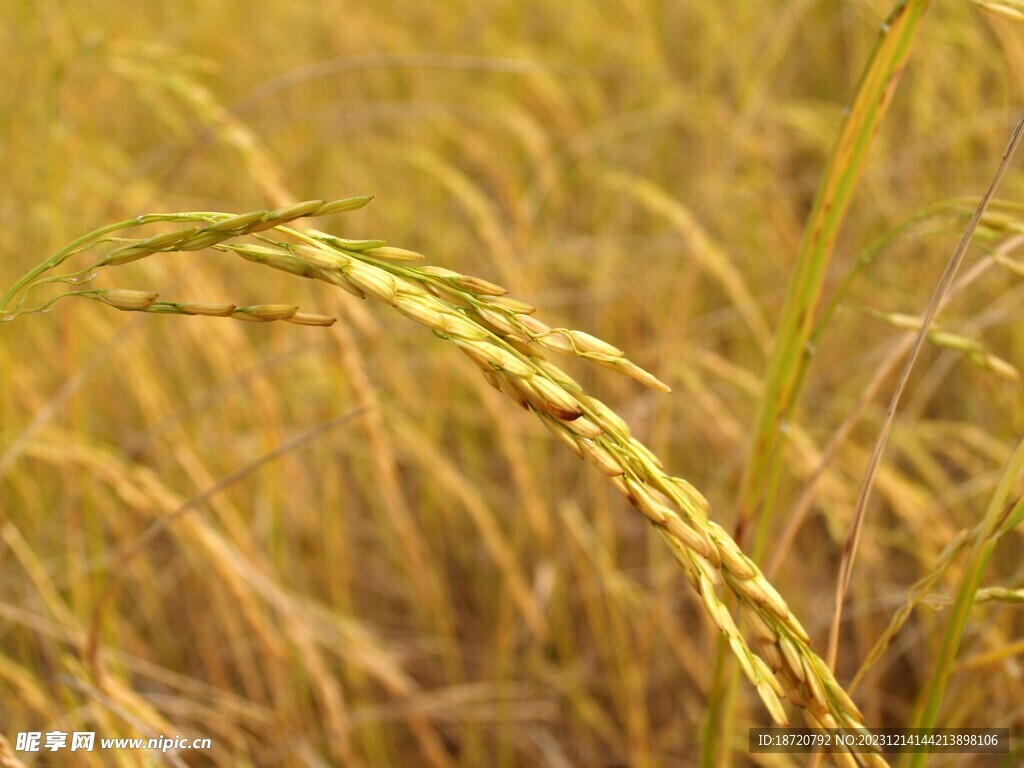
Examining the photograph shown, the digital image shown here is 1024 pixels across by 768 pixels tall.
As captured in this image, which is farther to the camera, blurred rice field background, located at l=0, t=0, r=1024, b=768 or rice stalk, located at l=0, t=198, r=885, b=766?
blurred rice field background, located at l=0, t=0, r=1024, b=768

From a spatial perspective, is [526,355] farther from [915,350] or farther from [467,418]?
[467,418]

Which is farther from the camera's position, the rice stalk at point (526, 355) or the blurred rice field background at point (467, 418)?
the blurred rice field background at point (467, 418)

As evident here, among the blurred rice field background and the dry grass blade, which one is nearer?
the dry grass blade


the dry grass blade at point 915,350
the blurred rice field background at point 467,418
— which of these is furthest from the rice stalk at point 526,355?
the blurred rice field background at point 467,418

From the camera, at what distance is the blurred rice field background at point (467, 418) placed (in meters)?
1.03

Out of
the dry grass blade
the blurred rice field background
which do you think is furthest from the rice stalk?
the blurred rice field background

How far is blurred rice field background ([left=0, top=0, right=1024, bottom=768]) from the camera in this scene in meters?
1.03

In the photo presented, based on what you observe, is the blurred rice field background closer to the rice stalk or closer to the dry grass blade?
the dry grass blade

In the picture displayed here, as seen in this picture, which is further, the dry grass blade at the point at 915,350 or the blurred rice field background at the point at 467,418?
the blurred rice field background at the point at 467,418

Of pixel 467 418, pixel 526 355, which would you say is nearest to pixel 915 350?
pixel 526 355

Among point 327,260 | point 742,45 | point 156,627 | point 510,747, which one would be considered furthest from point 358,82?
point 327,260

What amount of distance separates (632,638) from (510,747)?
12.1 inches

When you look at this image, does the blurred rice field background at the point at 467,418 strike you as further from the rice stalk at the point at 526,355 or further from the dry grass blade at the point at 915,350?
the rice stalk at the point at 526,355

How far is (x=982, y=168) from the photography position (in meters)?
1.56
